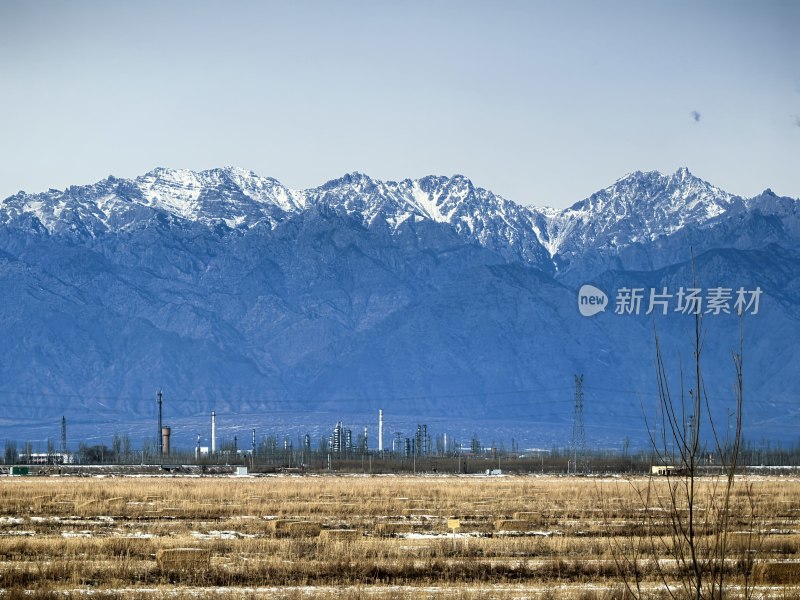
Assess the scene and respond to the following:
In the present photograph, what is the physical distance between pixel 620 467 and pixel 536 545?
528 ft

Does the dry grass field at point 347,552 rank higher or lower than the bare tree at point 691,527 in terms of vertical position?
lower

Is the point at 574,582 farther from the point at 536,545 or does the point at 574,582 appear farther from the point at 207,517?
the point at 207,517

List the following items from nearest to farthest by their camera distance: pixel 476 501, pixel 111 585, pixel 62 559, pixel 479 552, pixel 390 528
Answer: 1. pixel 111 585
2. pixel 62 559
3. pixel 479 552
4. pixel 390 528
5. pixel 476 501

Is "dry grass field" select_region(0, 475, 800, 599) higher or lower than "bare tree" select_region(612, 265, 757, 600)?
lower

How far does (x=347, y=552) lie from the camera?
33.6 m

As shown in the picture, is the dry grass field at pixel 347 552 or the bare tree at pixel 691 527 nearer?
the bare tree at pixel 691 527

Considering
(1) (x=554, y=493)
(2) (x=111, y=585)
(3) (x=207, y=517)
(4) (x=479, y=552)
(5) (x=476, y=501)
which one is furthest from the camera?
(1) (x=554, y=493)

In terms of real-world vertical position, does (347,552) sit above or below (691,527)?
below

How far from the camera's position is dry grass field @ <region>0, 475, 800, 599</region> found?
26.3m

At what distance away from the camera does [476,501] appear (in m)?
66.9

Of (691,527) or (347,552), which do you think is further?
(347,552)

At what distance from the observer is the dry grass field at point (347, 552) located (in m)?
26.3

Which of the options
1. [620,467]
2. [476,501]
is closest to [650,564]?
[476,501]

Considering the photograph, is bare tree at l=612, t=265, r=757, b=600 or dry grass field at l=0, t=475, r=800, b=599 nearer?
bare tree at l=612, t=265, r=757, b=600
